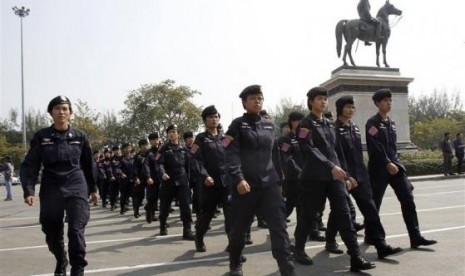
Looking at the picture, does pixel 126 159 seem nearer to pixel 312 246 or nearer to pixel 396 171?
pixel 312 246

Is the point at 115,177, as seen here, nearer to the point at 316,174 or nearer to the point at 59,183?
the point at 59,183

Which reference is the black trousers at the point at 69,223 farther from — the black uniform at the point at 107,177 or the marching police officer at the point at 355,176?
the black uniform at the point at 107,177

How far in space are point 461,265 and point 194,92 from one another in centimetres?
4515

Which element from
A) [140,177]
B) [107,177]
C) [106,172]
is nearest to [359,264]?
[140,177]

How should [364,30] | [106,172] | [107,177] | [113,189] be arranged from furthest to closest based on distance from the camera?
[364,30]
[106,172]
[107,177]
[113,189]

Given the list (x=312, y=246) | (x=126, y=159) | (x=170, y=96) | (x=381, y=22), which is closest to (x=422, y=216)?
(x=312, y=246)

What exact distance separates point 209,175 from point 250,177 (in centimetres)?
227

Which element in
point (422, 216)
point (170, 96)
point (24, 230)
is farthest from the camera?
point (170, 96)

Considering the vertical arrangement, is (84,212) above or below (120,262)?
above

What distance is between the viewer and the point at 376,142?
19.6 ft

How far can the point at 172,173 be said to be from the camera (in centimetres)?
809

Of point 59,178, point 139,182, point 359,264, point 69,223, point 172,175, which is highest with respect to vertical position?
point 59,178

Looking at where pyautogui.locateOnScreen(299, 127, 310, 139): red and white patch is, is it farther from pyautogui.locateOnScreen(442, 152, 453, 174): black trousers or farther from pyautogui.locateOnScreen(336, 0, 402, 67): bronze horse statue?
pyautogui.locateOnScreen(336, 0, 402, 67): bronze horse statue

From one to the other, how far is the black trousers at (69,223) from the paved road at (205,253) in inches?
28.0
